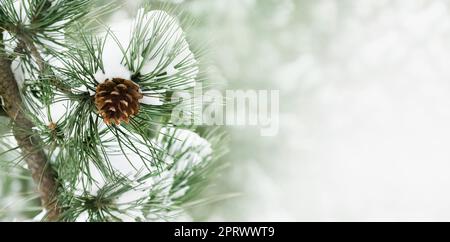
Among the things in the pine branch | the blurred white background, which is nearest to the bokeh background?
the blurred white background

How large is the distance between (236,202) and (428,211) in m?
1.10

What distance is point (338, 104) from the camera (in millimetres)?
3314

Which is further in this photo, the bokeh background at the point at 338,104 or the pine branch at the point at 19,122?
the bokeh background at the point at 338,104

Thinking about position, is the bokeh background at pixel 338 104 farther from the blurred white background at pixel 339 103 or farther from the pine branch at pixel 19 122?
the pine branch at pixel 19 122

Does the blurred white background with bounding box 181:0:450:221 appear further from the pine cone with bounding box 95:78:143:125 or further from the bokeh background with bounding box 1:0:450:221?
the pine cone with bounding box 95:78:143:125

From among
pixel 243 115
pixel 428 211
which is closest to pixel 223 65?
pixel 243 115

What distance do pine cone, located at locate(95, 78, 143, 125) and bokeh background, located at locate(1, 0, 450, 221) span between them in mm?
1753

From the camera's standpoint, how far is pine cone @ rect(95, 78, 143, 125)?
541mm

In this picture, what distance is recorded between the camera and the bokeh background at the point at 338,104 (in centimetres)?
254

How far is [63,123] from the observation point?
0.59 m

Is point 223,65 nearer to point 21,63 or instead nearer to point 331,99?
point 331,99

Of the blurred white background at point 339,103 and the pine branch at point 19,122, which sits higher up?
the blurred white background at point 339,103

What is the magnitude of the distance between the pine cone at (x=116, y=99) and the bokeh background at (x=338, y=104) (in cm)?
175

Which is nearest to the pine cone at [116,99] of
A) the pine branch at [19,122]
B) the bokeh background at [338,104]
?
the pine branch at [19,122]
